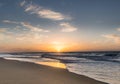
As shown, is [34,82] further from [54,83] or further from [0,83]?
[0,83]

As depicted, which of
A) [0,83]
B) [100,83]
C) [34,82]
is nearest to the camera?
[0,83]

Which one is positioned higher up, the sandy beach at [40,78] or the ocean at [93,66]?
the sandy beach at [40,78]

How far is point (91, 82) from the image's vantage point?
10.6 m

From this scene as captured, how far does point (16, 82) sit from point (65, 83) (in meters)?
2.46

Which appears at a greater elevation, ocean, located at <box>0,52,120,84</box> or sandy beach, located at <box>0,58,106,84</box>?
sandy beach, located at <box>0,58,106,84</box>

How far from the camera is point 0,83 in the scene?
8977 millimetres

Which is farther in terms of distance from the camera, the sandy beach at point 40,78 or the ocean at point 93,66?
the ocean at point 93,66

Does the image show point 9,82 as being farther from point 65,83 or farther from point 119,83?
point 119,83

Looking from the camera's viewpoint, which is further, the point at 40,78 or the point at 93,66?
the point at 93,66

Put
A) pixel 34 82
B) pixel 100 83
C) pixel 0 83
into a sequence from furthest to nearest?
pixel 100 83
pixel 34 82
pixel 0 83

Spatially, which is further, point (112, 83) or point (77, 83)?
point (112, 83)

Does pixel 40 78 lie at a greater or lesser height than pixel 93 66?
greater

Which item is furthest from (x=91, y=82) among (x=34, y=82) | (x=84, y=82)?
(x=34, y=82)

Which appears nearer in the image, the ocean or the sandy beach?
the sandy beach
